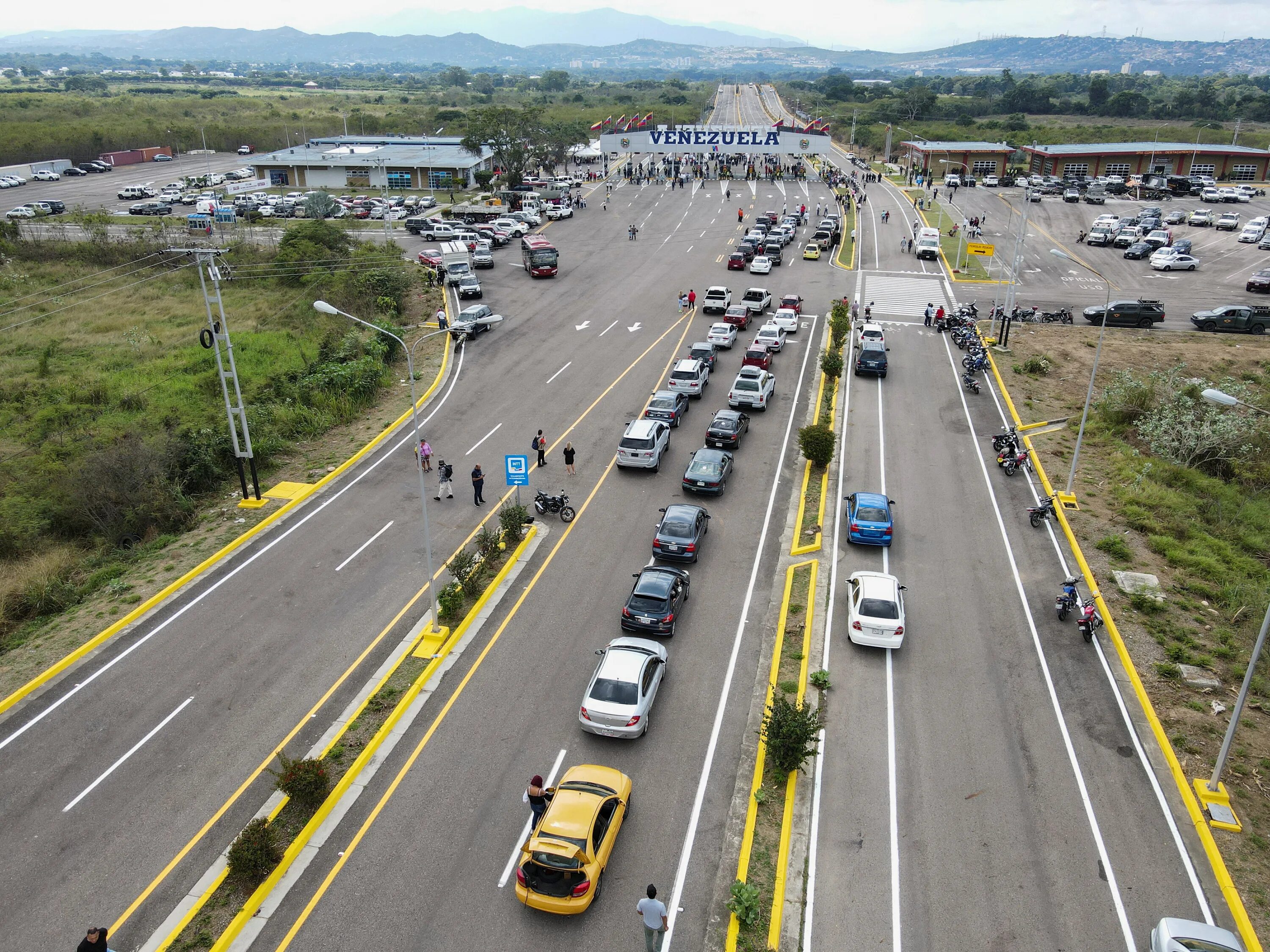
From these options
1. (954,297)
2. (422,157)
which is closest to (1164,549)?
(954,297)

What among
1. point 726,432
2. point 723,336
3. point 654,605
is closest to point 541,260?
point 723,336

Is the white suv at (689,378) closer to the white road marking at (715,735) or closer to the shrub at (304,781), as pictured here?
the white road marking at (715,735)

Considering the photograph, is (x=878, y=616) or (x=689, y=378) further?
(x=689, y=378)

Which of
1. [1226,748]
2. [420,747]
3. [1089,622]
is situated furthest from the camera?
[1089,622]

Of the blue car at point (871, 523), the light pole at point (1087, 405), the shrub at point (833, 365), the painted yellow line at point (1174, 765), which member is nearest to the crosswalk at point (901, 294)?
the light pole at point (1087, 405)

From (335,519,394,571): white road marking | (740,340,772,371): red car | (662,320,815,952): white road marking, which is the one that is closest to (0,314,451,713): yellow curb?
(335,519,394,571): white road marking

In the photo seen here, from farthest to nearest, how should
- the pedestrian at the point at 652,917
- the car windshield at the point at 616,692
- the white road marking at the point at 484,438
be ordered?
the white road marking at the point at 484,438 → the car windshield at the point at 616,692 → the pedestrian at the point at 652,917

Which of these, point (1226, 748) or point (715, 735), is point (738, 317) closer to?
point (715, 735)
